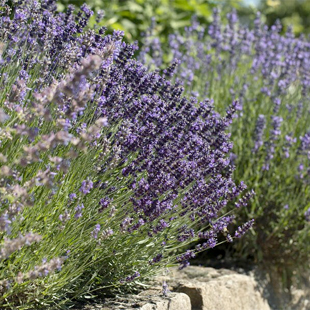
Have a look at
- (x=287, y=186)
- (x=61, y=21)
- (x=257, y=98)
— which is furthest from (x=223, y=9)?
(x=61, y=21)

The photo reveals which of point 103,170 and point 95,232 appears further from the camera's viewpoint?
point 103,170

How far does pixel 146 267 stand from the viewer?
9.75 ft

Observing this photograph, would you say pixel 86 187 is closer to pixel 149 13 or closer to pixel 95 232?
pixel 95 232

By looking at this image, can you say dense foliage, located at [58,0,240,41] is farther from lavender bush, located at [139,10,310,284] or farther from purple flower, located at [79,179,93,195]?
purple flower, located at [79,179,93,195]

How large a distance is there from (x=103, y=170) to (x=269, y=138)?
1777mm

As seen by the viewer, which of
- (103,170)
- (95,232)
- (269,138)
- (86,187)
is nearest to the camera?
(86,187)

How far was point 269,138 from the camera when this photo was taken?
13.3 feet

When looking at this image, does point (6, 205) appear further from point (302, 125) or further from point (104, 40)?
point (302, 125)

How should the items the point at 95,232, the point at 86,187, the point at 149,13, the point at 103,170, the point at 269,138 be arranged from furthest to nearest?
the point at 149,13
the point at 269,138
the point at 103,170
the point at 95,232
the point at 86,187

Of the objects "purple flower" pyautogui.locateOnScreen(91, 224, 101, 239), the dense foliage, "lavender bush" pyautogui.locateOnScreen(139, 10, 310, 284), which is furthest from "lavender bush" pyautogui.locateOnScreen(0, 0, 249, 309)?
the dense foliage

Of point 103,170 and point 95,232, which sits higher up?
point 103,170

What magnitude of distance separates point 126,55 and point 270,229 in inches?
80.6

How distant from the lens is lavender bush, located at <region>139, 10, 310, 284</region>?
409 centimetres

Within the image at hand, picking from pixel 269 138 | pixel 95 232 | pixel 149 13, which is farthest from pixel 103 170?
pixel 149 13
